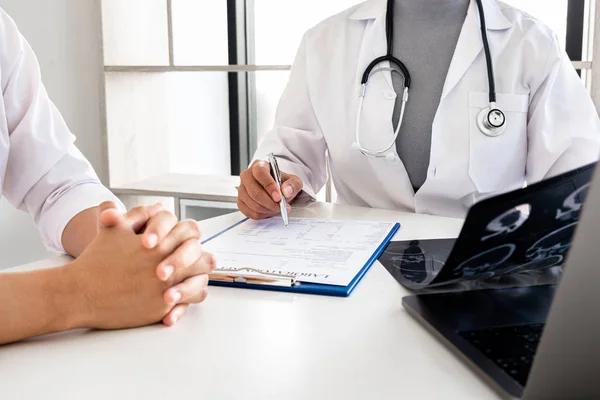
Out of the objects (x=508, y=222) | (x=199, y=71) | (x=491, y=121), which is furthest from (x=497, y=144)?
(x=199, y=71)

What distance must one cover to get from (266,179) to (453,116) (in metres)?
0.49

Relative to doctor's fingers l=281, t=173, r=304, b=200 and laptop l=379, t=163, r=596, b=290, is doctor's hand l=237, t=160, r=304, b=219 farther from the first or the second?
laptop l=379, t=163, r=596, b=290

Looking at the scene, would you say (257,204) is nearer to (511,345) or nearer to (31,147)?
(31,147)

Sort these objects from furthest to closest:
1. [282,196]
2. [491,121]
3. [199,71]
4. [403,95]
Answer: [199,71] → [403,95] → [491,121] → [282,196]

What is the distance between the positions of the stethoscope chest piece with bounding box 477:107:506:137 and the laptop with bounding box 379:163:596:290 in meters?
0.67

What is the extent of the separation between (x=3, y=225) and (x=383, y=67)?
1374 millimetres

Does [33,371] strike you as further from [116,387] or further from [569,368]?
[569,368]

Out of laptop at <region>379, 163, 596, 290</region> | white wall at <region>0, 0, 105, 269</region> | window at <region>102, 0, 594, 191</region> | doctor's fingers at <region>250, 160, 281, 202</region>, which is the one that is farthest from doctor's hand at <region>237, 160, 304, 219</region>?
white wall at <region>0, 0, 105, 269</region>

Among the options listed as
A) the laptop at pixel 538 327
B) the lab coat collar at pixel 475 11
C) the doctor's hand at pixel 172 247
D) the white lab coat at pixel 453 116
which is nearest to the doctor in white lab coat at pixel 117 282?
the doctor's hand at pixel 172 247

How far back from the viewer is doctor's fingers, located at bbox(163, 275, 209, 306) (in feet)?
2.25

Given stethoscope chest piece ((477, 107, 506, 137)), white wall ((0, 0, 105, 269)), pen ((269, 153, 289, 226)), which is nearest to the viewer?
pen ((269, 153, 289, 226))

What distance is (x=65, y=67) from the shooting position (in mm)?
2346

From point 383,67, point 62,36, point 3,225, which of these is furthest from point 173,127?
point 383,67

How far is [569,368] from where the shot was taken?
0.47 m
